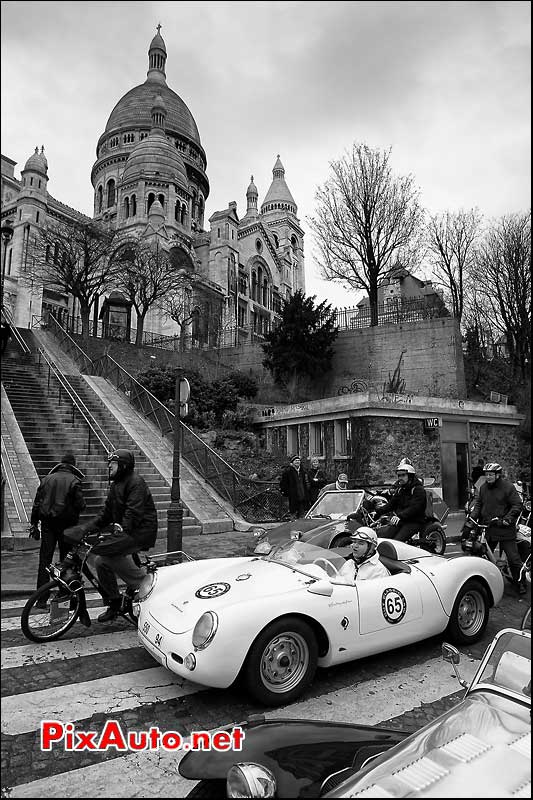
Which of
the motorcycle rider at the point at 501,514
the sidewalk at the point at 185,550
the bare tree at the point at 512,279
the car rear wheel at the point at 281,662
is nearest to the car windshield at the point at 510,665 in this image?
the car rear wheel at the point at 281,662

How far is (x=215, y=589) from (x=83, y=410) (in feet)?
45.6

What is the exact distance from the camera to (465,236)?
1173 inches

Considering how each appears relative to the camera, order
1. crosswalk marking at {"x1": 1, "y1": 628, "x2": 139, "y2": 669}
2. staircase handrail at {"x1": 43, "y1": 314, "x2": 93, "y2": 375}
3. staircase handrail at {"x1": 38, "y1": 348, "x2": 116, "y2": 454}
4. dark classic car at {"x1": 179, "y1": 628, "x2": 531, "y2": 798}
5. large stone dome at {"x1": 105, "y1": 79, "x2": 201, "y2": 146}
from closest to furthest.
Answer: dark classic car at {"x1": 179, "y1": 628, "x2": 531, "y2": 798} < crosswalk marking at {"x1": 1, "y1": 628, "x2": 139, "y2": 669} < staircase handrail at {"x1": 38, "y1": 348, "x2": 116, "y2": 454} < staircase handrail at {"x1": 43, "y1": 314, "x2": 93, "y2": 375} < large stone dome at {"x1": 105, "y1": 79, "x2": 201, "y2": 146}

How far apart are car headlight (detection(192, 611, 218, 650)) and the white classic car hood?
0.11 meters

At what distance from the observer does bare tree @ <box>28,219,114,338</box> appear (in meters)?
27.8

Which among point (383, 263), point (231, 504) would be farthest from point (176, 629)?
point (383, 263)

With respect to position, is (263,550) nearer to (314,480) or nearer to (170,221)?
(314,480)

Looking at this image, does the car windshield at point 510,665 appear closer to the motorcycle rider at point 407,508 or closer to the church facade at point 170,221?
the motorcycle rider at point 407,508

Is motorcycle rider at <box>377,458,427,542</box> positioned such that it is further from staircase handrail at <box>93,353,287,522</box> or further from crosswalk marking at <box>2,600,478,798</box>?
staircase handrail at <box>93,353,287,522</box>

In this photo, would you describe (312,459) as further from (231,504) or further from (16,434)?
(16,434)

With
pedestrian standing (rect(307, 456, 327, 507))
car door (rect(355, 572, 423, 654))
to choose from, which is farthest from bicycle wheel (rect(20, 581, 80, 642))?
pedestrian standing (rect(307, 456, 327, 507))

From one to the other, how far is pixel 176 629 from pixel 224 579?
68 centimetres

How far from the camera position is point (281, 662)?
4016 millimetres

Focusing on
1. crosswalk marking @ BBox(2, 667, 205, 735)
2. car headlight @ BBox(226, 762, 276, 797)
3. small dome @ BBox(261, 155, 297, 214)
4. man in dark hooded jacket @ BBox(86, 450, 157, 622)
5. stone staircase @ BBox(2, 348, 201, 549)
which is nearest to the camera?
car headlight @ BBox(226, 762, 276, 797)
